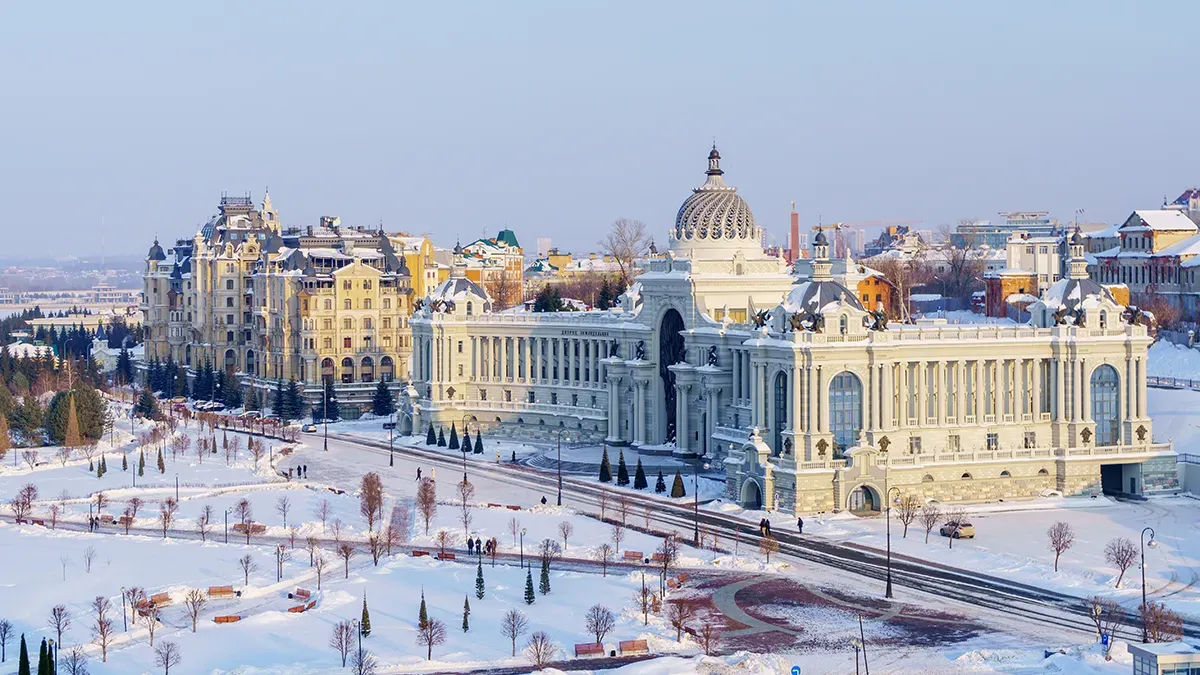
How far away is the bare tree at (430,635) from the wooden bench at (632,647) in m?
5.75

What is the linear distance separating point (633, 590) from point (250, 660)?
48.3ft

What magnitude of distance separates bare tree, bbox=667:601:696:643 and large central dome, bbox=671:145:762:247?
133 feet

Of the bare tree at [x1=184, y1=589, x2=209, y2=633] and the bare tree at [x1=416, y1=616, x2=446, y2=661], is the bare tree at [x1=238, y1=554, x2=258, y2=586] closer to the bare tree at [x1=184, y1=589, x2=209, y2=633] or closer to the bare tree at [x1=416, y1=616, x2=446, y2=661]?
the bare tree at [x1=184, y1=589, x2=209, y2=633]

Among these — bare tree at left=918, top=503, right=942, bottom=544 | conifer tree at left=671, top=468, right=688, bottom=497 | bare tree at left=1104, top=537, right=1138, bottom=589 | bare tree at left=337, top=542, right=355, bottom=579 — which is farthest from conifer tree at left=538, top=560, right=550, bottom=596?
conifer tree at left=671, top=468, right=688, bottom=497

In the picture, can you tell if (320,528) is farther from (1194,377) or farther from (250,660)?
(1194,377)

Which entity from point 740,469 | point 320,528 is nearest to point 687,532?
point 740,469

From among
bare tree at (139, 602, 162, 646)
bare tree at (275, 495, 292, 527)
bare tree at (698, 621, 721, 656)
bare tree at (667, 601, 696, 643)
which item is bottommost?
bare tree at (698, 621, 721, 656)

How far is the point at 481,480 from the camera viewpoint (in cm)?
9738

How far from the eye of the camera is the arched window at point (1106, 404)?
9169 centimetres

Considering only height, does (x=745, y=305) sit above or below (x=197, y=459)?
above

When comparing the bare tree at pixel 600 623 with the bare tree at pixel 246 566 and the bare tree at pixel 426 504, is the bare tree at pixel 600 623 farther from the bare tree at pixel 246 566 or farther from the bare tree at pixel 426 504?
the bare tree at pixel 426 504

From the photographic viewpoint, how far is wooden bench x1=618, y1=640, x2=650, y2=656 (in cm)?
5947

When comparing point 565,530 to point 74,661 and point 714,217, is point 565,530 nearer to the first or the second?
point 74,661

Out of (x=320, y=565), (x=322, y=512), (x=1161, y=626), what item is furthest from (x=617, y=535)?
(x=1161, y=626)
